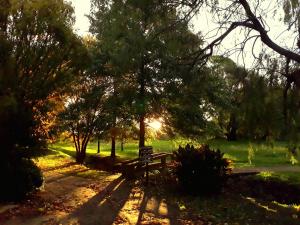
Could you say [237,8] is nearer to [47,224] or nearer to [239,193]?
[47,224]

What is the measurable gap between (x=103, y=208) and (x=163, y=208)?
73.6 inches

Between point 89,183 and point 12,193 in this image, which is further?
point 89,183

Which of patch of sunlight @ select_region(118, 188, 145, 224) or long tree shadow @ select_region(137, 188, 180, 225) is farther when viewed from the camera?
patch of sunlight @ select_region(118, 188, 145, 224)

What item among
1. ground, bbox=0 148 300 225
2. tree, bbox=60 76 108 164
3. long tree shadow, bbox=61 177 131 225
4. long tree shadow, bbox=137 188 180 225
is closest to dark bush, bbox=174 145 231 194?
ground, bbox=0 148 300 225

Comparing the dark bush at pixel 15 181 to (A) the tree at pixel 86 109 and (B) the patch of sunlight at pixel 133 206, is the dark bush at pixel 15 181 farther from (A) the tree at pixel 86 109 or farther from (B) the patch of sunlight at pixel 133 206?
(A) the tree at pixel 86 109

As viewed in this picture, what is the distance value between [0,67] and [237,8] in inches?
296

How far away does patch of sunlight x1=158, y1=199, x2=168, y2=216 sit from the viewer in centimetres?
A: 1250

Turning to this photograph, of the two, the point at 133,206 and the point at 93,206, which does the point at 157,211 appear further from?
the point at 93,206

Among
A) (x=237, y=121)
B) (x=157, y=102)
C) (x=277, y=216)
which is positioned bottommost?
(x=277, y=216)

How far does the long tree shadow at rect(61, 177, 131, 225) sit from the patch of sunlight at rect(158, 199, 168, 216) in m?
1.19

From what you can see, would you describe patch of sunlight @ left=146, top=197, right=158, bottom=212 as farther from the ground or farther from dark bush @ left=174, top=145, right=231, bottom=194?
dark bush @ left=174, top=145, right=231, bottom=194

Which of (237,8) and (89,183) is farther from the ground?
(237,8)

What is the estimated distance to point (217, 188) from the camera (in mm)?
15883

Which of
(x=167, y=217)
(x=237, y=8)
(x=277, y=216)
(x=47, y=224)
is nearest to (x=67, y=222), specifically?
(x=47, y=224)
